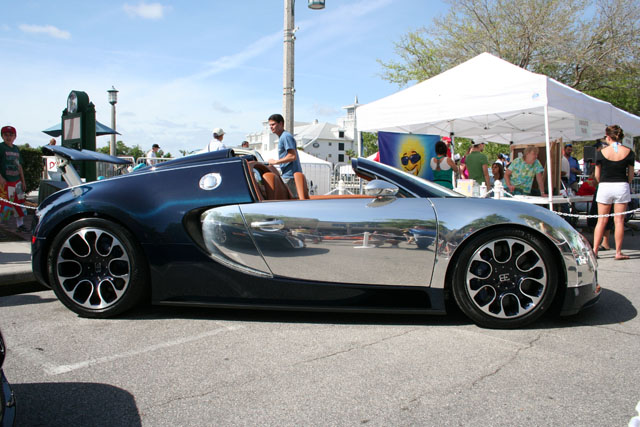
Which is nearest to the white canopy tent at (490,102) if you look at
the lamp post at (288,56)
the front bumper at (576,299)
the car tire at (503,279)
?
the lamp post at (288,56)

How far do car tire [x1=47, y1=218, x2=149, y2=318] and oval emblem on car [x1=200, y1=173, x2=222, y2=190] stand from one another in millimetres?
586

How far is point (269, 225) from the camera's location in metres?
3.30

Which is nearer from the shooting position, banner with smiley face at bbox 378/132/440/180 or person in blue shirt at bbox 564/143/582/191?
banner with smiley face at bbox 378/132/440/180

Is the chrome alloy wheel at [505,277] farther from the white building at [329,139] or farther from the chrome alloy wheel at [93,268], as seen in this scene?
the white building at [329,139]

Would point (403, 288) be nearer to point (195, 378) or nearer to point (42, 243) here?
point (195, 378)

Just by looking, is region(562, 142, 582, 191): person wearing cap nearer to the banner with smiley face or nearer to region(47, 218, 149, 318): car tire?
the banner with smiley face

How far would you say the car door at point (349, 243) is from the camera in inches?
127

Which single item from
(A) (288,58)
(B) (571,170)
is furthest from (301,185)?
(B) (571,170)

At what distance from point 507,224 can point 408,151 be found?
21.3 feet

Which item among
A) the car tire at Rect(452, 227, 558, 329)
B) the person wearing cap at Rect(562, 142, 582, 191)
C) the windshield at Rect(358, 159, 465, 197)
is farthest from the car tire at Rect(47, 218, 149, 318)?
the person wearing cap at Rect(562, 142, 582, 191)

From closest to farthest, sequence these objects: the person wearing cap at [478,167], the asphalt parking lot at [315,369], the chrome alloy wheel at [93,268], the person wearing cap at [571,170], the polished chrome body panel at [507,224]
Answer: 1. the asphalt parking lot at [315,369]
2. the polished chrome body panel at [507,224]
3. the chrome alloy wheel at [93,268]
4. the person wearing cap at [478,167]
5. the person wearing cap at [571,170]

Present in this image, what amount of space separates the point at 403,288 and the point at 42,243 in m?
2.44

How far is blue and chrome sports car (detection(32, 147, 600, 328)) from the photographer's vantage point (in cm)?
324

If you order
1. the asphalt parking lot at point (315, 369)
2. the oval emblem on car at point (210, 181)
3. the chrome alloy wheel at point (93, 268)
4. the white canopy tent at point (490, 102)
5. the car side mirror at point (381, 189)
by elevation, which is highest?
the white canopy tent at point (490, 102)
